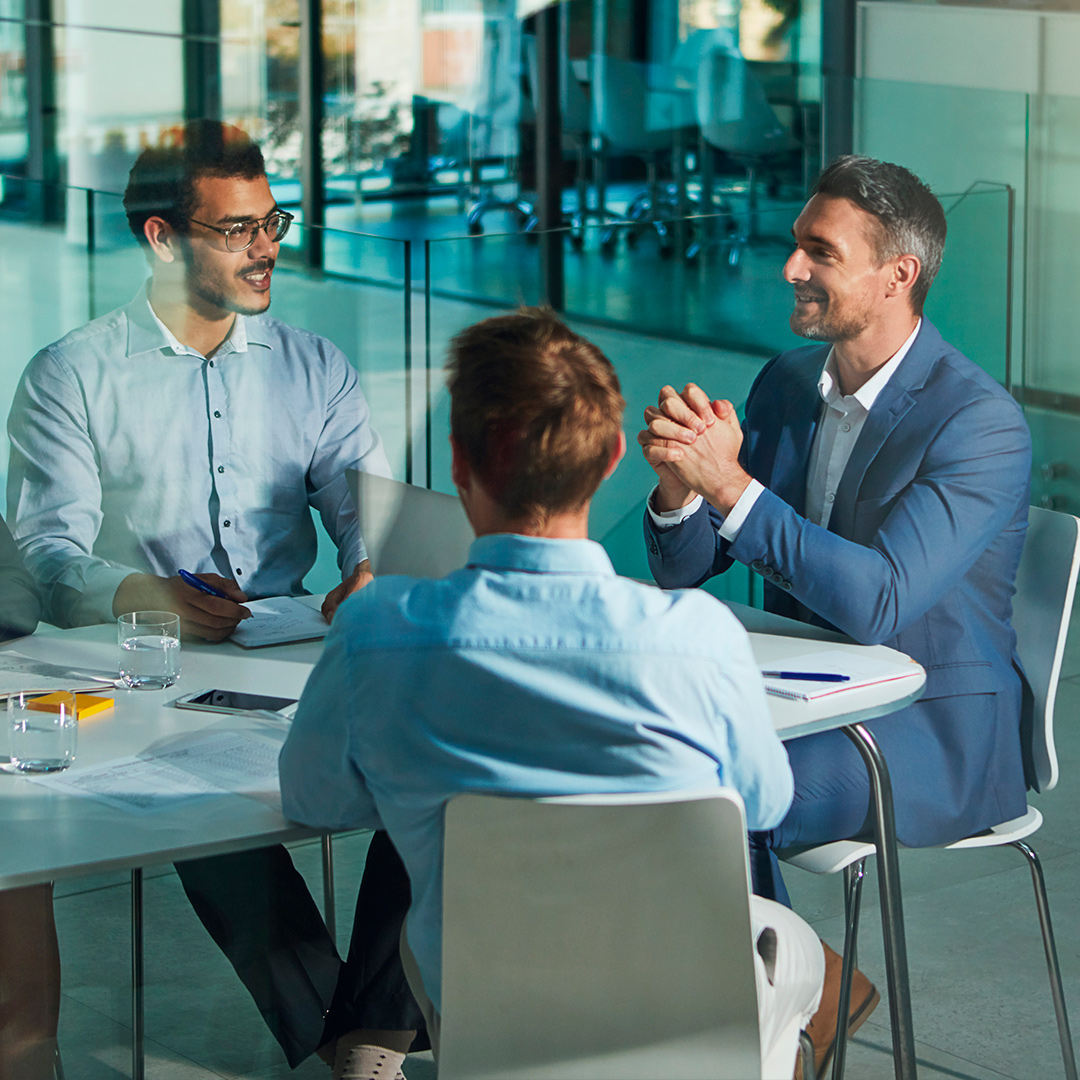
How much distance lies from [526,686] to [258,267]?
1.96m

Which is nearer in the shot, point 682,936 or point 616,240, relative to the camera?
point 682,936

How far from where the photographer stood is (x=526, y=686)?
133cm

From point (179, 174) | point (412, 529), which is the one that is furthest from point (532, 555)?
point (179, 174)

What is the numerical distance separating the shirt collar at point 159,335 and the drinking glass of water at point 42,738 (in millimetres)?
1365

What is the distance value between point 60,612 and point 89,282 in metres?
0.98

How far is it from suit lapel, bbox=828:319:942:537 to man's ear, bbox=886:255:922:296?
11cm

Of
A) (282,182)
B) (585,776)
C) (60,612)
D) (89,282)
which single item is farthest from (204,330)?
(282,182)

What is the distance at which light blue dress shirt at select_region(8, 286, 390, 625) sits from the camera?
9.02 feet

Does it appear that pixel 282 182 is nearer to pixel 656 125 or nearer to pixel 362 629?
pixel 656 125

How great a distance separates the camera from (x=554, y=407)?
1.40 meters

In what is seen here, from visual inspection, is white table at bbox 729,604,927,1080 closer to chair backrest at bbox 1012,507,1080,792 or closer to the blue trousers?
the blue trousers

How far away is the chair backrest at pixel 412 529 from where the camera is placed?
213 cm

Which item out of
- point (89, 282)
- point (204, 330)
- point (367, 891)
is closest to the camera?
point (367, 891)

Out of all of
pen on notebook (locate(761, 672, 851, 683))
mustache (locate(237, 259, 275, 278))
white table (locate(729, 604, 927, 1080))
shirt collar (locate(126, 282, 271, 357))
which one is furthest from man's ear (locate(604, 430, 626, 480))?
mustache (locate(237, 259, 275, 278))
